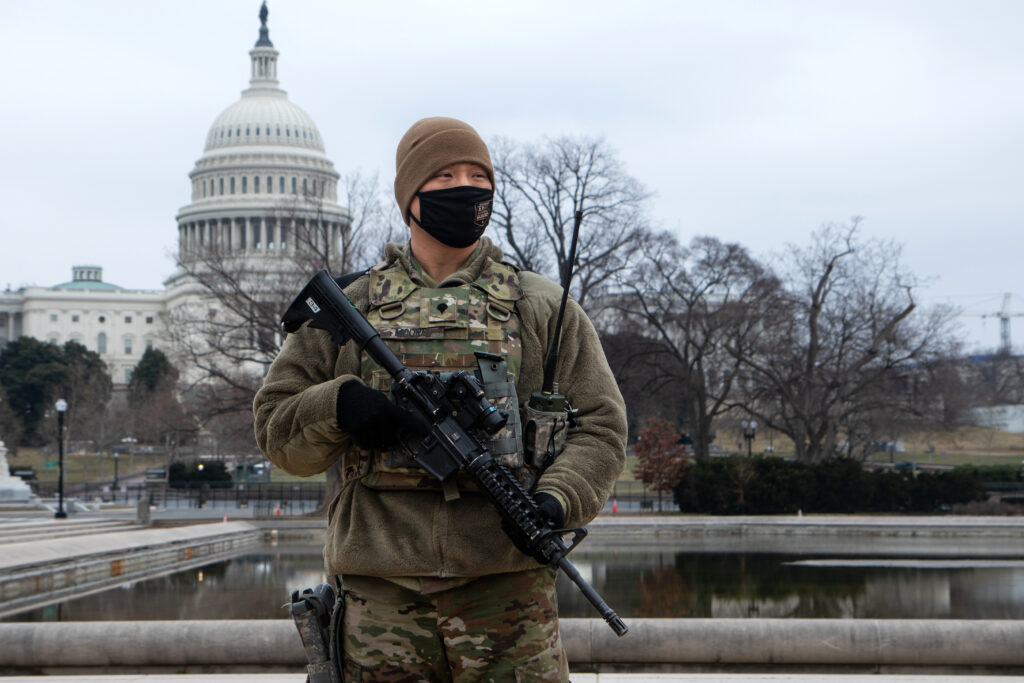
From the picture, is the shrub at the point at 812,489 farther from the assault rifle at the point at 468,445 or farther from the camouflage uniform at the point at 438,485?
the assault rifle at the point at 468,445

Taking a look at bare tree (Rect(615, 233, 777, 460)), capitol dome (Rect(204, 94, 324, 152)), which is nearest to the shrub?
bare tree (Rect(615, 233, 777, 460))

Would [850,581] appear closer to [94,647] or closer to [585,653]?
[585,653]

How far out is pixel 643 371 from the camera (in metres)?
45.2

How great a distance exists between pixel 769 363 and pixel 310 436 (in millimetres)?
38769

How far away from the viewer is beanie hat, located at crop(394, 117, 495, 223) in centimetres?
371

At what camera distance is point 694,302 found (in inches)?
1662

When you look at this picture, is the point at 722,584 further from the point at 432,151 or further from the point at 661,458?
the point at 661,458

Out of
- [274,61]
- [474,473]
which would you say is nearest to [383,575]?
[474,473]

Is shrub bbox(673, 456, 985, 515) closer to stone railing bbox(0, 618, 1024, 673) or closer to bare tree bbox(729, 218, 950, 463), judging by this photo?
bare tree bbox(729, 218, 950, 463)

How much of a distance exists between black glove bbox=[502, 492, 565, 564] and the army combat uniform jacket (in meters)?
0.05

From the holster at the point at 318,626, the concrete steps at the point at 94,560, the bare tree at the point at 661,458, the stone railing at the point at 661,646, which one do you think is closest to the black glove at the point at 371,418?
the holster at the point at 318,626

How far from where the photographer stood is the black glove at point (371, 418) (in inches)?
131

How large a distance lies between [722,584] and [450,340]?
15.9 metres

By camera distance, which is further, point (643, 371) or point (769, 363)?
point (643, 371)
